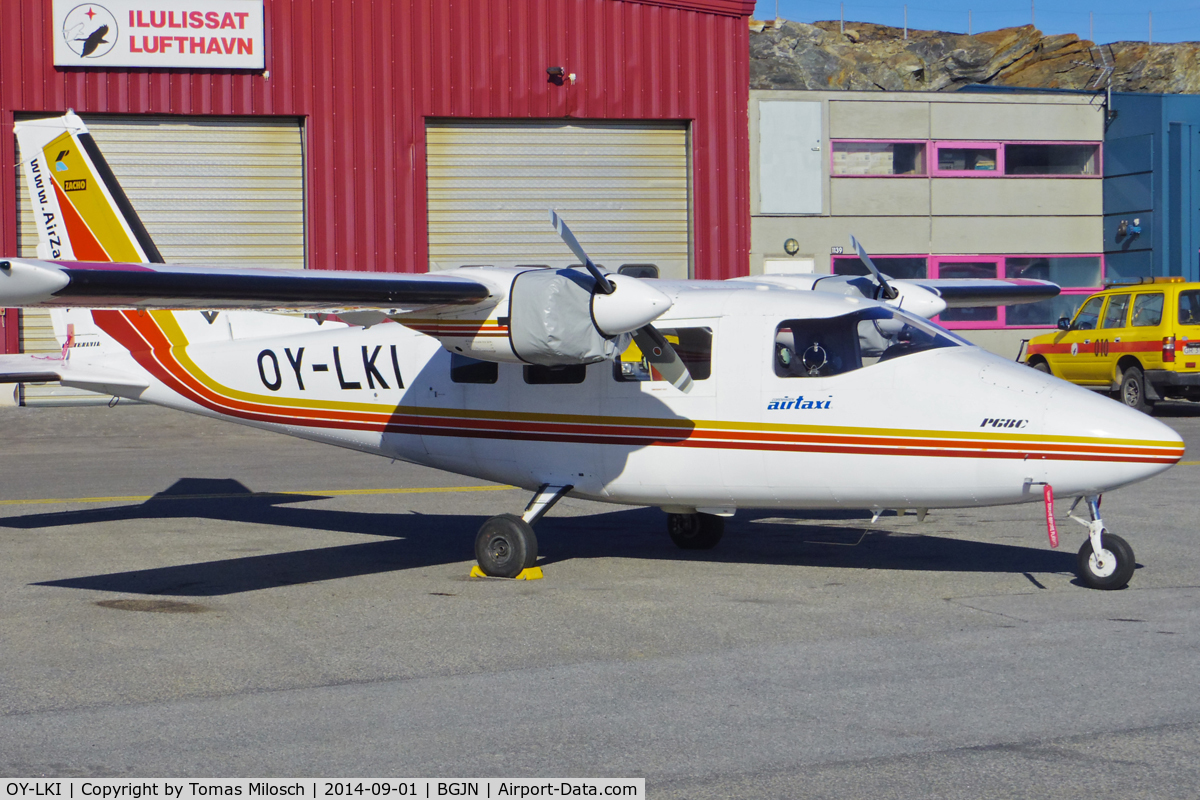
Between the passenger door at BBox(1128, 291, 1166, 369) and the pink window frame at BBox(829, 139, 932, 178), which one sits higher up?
the pink window frame at BBox(829, 139, 932, 178)

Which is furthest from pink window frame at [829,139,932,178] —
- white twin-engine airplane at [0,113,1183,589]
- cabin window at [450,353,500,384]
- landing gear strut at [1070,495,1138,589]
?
landing gear strut at [1070,495,1138,589]

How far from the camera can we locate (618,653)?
7.93m

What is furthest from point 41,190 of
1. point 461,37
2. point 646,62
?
point 646,62

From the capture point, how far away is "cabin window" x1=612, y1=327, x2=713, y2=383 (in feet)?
35.1

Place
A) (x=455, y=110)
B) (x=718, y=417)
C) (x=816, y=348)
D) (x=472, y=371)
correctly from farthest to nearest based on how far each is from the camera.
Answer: (x=455, y=110) → (x=472, y=371) → (x=718, y=417) → (x=816, y=348)

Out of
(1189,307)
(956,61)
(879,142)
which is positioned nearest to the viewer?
(1189,307)

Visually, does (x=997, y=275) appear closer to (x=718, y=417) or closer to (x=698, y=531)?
(x=698, y=531)

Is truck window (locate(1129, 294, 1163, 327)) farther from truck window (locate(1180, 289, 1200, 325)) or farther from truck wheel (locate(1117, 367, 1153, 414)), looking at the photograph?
truck wheel (locate(1117, 367, 1153, 414))

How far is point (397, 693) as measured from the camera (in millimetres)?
7004

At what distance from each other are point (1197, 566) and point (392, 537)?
7465mm

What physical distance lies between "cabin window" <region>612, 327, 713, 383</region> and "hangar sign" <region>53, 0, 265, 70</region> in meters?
20.2

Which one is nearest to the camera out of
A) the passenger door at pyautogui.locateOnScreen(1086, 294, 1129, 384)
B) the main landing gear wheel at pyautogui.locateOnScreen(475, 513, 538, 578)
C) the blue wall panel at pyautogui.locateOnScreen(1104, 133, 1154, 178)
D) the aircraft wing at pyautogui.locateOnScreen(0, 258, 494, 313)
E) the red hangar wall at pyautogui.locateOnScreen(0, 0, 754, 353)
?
the aircraft wing at pyautogui.locateOnScreen(0, 258, 494, 313)

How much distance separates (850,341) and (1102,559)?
2.51 meters
